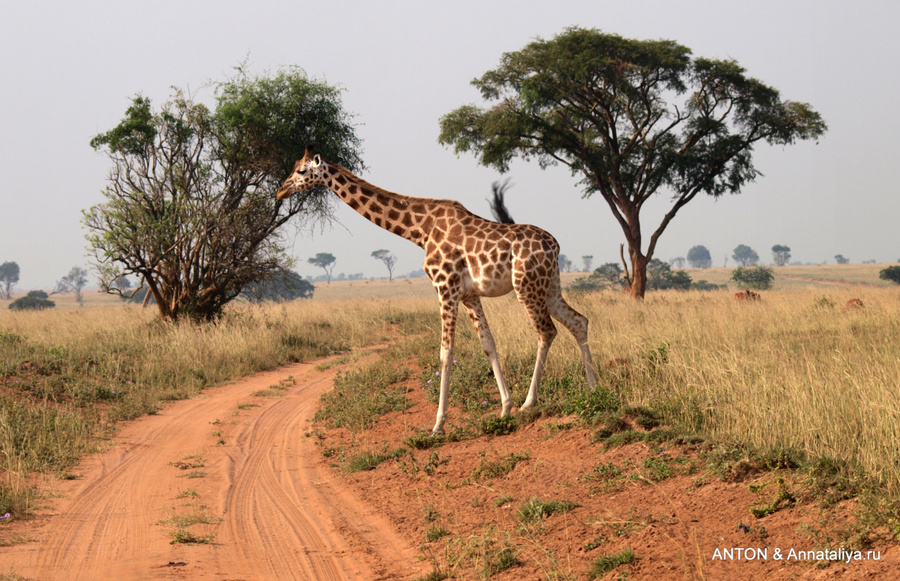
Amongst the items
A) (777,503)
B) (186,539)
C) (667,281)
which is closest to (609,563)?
(777,503)

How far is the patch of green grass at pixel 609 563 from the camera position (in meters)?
4.62

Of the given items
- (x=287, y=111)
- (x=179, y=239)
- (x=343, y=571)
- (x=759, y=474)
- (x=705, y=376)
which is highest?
(x=287, y=111)

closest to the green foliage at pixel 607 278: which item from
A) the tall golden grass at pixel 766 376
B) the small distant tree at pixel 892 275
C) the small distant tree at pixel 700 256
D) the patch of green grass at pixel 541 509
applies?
the small distant tree at pixel 892 275

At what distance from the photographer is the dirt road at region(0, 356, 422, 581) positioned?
17.5 ft

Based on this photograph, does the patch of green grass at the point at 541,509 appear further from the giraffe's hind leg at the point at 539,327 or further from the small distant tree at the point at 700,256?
the small distant tree at the point at 700,256

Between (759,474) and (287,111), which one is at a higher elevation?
(287,111)

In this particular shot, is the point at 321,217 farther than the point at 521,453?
Yes

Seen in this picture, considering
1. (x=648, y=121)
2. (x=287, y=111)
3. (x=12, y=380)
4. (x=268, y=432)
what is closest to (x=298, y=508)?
(x=268, y=432)

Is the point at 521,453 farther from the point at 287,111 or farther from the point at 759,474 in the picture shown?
the point at 287,111

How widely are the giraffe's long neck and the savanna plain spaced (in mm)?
2230

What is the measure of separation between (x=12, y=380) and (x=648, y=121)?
2143cm

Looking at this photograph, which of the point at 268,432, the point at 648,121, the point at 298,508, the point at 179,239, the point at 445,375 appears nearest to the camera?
the point at 298,508

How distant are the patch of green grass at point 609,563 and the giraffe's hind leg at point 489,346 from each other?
375cm

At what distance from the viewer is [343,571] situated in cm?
529
